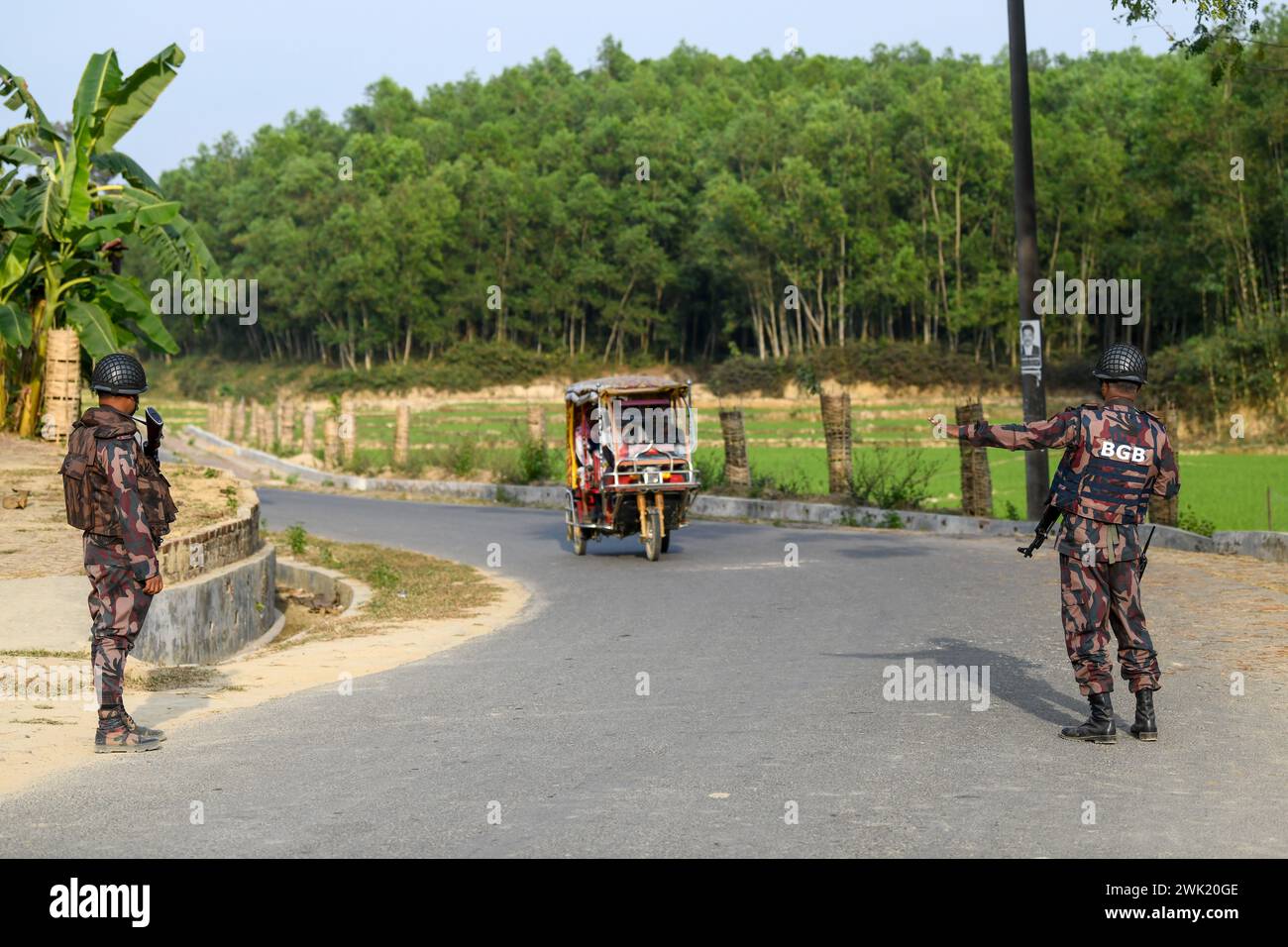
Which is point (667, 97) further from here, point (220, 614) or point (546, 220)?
point (220, 614)

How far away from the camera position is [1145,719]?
873cm

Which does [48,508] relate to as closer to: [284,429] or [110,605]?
[110,605]

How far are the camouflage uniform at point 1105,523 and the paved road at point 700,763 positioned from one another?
542 mm

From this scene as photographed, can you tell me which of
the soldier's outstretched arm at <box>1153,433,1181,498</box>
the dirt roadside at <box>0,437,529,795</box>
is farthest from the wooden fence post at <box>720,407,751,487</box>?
the soldier's outstretched arm at <box>1153,433,1181,498</box>

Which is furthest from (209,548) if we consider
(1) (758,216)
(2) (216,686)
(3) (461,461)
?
(1) (758,216)

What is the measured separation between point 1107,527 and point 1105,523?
0.03m

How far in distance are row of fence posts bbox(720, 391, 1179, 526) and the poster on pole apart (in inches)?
53.9

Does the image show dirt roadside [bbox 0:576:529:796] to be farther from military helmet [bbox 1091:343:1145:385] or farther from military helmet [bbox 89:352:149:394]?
military helmet [bbox 1091:343:1145:385]

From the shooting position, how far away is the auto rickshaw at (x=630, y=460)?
20953 millimetres

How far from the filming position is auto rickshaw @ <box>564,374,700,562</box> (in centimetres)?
2095

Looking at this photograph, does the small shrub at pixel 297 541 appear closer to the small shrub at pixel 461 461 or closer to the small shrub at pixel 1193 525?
the small shrub at pixel 1193 525

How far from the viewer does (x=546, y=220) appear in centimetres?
12875

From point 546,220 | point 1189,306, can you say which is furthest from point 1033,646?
point 546,220
